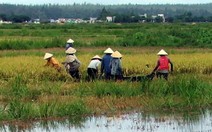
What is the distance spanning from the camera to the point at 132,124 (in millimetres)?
9148

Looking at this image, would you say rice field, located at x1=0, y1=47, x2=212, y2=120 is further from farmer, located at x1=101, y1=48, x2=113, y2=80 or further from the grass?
farmer, located at x1=101, y1=48, x2=113, y2=80

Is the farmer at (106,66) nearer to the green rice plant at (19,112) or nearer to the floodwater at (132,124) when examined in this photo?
the floodwater at (132,124)

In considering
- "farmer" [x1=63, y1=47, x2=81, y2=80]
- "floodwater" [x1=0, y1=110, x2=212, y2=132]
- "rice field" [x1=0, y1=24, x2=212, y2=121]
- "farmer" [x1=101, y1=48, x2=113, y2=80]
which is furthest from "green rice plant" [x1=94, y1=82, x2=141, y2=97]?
"farmer" [x1=63, y1=47, x2=81, y2=80]

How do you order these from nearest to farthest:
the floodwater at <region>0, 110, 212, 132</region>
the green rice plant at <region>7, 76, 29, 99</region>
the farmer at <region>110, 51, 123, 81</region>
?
1. the floodwater at <region>0, 110, 212, 132</region>
2. the green rice plant at <region>7, 76, 29, 99</region>
3. the farmer at <region>110, 51, 123, 81</region>

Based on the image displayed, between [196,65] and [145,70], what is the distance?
1.74m

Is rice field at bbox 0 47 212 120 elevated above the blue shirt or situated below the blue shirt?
below

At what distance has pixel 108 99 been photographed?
11.1 metres

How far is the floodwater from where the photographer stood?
343 inches

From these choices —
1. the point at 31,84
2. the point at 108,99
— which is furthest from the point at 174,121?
the point at 31,84

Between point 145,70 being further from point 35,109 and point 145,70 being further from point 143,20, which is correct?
point 143,20

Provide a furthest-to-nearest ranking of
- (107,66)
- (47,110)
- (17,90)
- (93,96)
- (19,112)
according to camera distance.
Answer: (107,66), (17,90), (93,96), (47,110), (19,112)

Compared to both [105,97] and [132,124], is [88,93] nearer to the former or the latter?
[105,97]

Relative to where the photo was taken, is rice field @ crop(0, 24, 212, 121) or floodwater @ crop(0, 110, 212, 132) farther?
rice field @ crop(0, 24, 212, 121)

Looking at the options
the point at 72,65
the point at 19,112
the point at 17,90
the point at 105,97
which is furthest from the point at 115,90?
the point at 72,65
